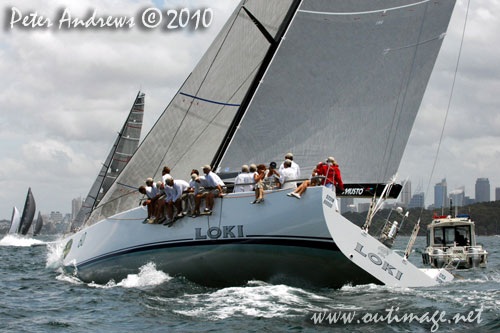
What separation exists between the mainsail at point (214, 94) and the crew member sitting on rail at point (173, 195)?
1.78 metres

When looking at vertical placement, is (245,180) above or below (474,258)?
Answer: above

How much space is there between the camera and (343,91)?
535 inches

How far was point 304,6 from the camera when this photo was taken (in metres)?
13.7

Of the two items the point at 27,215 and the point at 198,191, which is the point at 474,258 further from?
the point at 27,215

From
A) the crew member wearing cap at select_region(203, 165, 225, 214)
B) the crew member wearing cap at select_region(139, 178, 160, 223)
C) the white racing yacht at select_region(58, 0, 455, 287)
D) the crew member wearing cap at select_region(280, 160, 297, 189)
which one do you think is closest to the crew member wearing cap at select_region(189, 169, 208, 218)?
the crew member wearing cap at select_region(203, 165, 225, 214)

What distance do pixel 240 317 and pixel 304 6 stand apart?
7.17 m

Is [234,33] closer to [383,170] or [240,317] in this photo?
[383,170]

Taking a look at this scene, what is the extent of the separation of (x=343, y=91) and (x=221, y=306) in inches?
222

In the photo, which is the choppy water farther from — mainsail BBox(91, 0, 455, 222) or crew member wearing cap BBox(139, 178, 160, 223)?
mainsail BBox(91, 0, 455, 222)

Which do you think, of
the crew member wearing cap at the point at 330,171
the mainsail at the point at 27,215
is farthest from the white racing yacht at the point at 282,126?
the mainsail at the point at 27,215

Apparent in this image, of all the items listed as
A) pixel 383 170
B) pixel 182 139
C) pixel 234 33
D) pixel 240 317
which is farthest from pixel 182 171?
pixel 240 317

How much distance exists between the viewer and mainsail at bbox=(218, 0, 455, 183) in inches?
529

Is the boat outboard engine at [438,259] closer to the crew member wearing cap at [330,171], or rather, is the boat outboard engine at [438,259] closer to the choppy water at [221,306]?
the choppy water at [221,306]

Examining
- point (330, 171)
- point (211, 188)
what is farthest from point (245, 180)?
point (330, 171)
